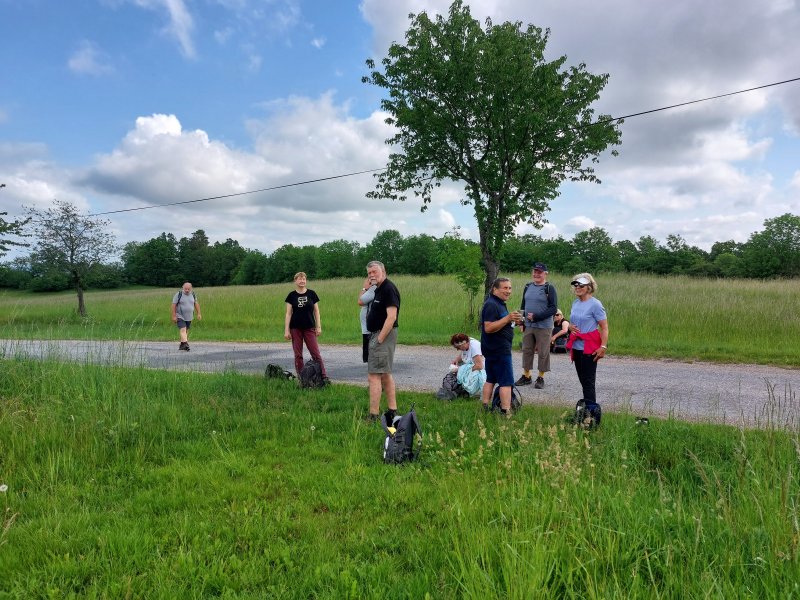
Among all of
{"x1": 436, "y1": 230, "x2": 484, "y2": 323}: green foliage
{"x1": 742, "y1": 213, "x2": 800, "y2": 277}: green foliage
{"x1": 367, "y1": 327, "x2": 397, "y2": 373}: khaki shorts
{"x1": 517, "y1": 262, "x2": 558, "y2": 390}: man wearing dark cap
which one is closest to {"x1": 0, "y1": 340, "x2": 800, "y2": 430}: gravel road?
{"x1": 517, "y1": 262, "x2": 558, "y2": 390}: man wearing dark cap

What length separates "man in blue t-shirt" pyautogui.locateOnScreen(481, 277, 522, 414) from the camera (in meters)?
5.71

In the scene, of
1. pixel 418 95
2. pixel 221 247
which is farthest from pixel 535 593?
pixel 221 247

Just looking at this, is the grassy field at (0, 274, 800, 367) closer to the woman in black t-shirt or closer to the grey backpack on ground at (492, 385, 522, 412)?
the woman in black t-shirt

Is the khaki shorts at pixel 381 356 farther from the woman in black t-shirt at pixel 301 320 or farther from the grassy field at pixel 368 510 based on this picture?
the woman in black t-shirt at pixel 301 320

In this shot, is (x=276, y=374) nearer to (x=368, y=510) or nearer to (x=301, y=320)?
(x=301, y=320)

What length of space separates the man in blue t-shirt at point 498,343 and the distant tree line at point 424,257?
55.2m

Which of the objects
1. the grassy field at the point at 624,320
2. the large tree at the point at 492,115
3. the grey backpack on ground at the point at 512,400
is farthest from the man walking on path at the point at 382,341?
the large tree at the point at 492,115

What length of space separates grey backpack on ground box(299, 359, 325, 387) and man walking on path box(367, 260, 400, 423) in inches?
73.4

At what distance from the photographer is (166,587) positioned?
2674 millimetres

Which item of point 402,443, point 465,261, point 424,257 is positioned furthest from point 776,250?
point 402,443

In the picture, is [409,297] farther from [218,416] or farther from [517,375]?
[218,416]

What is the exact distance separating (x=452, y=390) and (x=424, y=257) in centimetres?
8622

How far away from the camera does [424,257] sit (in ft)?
304

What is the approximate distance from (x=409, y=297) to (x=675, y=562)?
67.9 ft
